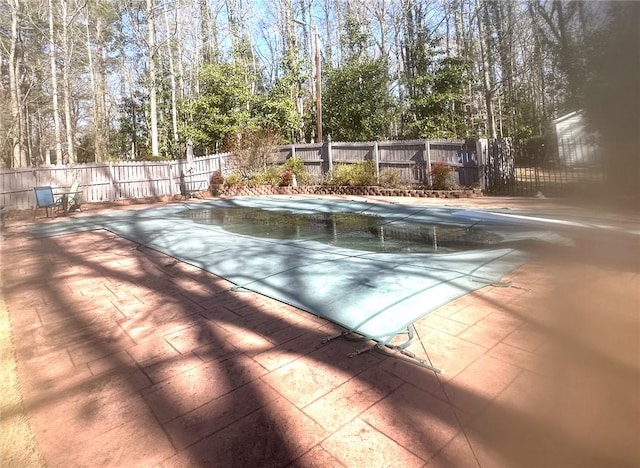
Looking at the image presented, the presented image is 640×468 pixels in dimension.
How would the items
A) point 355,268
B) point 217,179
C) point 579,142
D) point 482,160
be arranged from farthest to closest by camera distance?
point 217,179, point 482,160, point 355,268, point 579,142

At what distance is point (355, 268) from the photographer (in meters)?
3.61

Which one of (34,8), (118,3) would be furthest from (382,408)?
(118,3)

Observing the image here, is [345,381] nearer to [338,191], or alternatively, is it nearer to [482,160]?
[482,160]

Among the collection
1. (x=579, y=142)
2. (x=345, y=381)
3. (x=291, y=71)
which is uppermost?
(x=291, y=71)

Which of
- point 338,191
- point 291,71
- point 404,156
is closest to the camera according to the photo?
point 404,156

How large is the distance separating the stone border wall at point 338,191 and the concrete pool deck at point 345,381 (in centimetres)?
675

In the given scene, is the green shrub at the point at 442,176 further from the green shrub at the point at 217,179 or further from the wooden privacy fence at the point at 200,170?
the green shrub at the point at 217,179

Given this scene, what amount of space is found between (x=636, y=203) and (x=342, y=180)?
36.7ft

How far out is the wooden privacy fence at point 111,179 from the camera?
10883mm

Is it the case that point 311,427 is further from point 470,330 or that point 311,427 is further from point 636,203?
point 636,203

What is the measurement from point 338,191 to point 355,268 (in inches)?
337

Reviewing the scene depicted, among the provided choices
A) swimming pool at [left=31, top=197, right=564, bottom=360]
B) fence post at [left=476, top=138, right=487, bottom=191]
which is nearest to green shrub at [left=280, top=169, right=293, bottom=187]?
swimming pool at [left=31, top=197, right=564, bottom=360]

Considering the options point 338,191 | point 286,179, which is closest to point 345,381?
point 338,191

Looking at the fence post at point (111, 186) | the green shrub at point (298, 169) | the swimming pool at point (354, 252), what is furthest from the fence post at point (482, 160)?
the fence post at point (111, 186)
